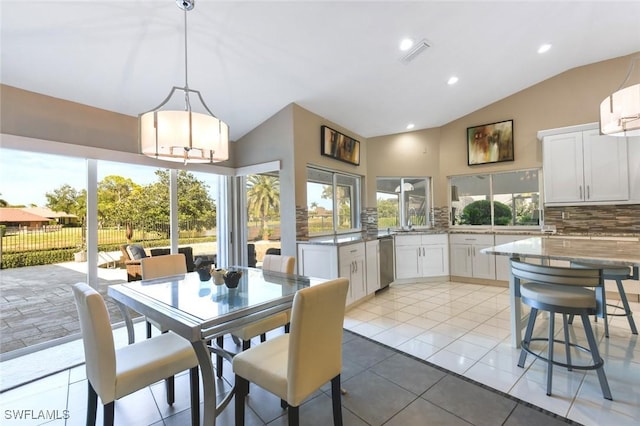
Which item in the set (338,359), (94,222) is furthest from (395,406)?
(94,222)

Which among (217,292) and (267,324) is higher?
(217,292)

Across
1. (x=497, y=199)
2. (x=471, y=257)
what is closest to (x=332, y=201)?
(x=471, y=257)

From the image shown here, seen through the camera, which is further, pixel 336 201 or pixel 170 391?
pixel 336 201

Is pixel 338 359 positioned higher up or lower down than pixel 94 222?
lower down

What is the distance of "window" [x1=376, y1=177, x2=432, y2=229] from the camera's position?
572 centimetres

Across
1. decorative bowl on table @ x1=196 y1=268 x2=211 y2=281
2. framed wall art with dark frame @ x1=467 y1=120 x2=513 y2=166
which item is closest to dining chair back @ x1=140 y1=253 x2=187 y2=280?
decorative bowl on table @ x1=196 y1=268 x2=211 y2=281

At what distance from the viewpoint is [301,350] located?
54.6 inches

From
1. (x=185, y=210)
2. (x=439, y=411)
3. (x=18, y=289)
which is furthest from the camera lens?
(x=185, y=210)

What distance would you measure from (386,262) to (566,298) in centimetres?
273

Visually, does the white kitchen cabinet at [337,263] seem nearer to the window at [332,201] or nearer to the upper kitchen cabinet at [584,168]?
the window at [332,201]

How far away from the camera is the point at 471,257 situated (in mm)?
4977

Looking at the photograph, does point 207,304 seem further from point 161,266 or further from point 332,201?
point 332,201

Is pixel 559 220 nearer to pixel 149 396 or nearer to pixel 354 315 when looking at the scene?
→ pixel 354 315

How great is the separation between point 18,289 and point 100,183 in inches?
48.8
